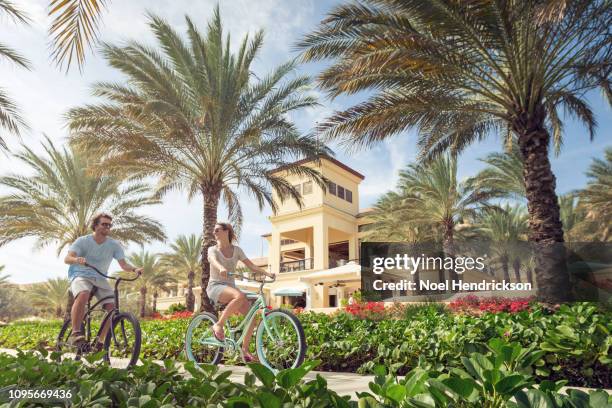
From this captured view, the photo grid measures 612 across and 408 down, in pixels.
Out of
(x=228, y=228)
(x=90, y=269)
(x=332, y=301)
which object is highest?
(x=332, y=301)

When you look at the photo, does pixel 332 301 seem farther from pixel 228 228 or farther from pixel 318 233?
pixel 228 228

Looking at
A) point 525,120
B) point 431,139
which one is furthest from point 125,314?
point 431,139

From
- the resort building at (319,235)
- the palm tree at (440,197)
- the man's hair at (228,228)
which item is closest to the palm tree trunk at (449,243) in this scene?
the palm tree at (440,197)

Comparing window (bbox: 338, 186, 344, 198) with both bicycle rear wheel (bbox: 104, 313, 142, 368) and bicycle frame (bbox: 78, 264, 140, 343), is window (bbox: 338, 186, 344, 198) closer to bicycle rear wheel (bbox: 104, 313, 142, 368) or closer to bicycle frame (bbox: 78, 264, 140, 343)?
bicycle frame (bbox: 78, 264, 140, 343)

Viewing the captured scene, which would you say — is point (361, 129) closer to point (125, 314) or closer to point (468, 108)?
point (468, 108)

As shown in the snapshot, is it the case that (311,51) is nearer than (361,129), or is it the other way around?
(311,51)

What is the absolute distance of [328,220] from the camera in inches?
1275

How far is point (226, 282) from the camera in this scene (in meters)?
4.74

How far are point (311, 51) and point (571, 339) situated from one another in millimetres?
8054

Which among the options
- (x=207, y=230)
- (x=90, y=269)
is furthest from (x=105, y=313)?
(x=207, y=230)

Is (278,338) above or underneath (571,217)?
underneath

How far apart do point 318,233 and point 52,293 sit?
24659mm

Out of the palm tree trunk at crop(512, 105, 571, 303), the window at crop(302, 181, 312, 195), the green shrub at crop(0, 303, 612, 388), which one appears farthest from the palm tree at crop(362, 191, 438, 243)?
the green shrub at crop(0, 303, 612, 388)

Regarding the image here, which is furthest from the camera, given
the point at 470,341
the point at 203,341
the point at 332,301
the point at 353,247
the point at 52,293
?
the point at 52,293
